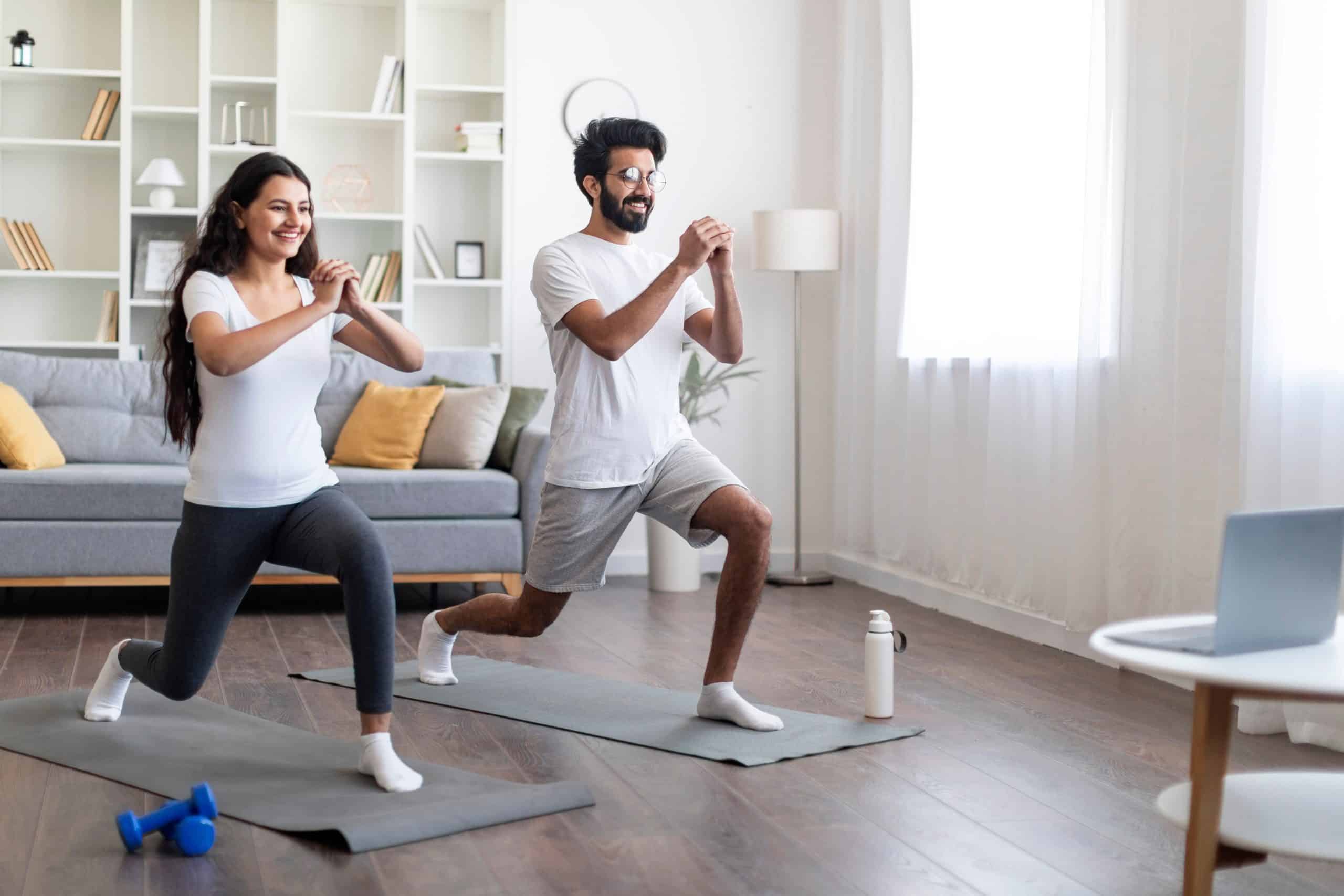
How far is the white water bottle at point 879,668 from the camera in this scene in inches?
130

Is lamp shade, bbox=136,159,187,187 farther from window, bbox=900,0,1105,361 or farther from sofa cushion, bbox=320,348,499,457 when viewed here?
window, bbox=900,0,1105,361

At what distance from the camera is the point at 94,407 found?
17.6 feet

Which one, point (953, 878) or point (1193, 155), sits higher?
point (1193, 155)

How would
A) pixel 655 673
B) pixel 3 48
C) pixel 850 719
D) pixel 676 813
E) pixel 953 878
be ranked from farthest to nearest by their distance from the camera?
pixel 3 48 → pixel 655 673 → pixel 850 719 → pixel 676 813 → pixel 953 878

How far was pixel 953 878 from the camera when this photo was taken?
2232mm

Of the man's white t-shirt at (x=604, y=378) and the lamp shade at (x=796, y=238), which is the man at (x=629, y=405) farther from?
the lamp shade at (x=796, y=238)

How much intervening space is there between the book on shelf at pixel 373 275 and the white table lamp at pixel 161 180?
0.79 metres

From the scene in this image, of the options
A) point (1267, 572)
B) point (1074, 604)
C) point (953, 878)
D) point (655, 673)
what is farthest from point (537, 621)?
point (1267, 572)

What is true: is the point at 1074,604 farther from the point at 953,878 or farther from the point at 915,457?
the point at 953,878

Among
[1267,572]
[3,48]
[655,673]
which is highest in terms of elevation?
[3,48]

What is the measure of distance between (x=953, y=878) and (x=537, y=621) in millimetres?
1378

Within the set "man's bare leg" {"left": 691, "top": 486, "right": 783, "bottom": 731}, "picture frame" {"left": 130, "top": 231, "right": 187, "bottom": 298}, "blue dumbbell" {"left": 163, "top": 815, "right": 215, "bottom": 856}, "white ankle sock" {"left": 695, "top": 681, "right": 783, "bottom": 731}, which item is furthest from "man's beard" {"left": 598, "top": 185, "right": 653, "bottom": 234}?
"picture frame" {"left": 130, "top": 231, "right": 187, "bottom": 298}

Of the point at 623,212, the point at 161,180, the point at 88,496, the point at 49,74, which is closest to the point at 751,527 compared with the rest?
the point at 623,212

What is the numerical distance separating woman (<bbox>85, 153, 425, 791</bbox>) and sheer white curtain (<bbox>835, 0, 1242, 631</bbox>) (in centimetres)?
206
